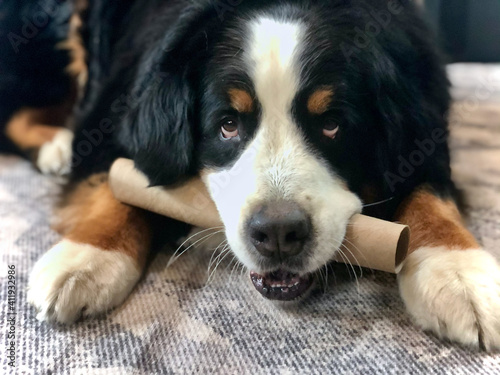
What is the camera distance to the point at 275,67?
49.6 inches

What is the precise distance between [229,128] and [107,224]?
0.41 m

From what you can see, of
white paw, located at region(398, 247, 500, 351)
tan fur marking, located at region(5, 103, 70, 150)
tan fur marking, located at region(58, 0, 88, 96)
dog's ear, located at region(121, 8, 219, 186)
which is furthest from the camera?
tan fur marking, located at region(58, 0, 88, 96)

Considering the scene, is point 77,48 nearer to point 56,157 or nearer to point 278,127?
point 56,157

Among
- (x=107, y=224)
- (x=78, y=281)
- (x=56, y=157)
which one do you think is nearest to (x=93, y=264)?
(x=78, y=281)

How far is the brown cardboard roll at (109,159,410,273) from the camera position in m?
1.13

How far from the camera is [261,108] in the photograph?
4.15 ft

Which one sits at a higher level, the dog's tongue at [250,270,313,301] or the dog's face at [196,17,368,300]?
the dog's face at [196,17,368,300]

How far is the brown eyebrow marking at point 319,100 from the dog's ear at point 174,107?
1.10ft

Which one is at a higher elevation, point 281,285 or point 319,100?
point 319,100

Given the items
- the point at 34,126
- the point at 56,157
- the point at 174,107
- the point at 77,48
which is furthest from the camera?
the point at 77,48

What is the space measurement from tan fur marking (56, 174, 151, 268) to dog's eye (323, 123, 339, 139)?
0.56 m

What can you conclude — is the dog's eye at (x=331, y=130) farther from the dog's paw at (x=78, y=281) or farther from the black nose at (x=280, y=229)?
the dog's paw at (x=78, y=281)

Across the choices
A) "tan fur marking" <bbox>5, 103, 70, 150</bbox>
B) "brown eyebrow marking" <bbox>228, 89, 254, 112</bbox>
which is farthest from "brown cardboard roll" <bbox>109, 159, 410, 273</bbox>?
"tan fur marking" <bbox>5, 103, 70, 150</bbox>

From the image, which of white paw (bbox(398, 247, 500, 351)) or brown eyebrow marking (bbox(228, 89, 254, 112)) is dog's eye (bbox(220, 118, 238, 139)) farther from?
white paw (bbox(398, 247, 500, 351))
